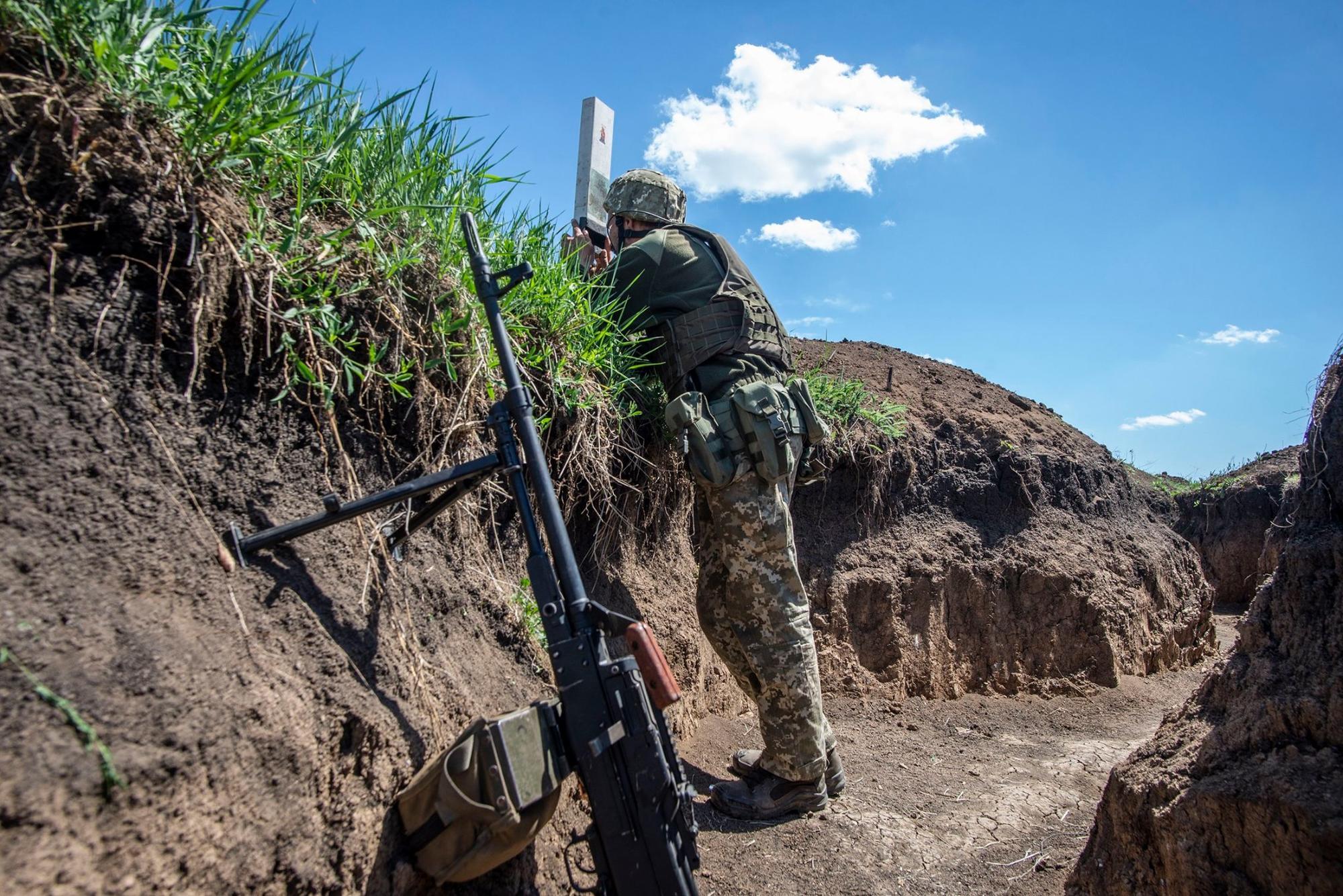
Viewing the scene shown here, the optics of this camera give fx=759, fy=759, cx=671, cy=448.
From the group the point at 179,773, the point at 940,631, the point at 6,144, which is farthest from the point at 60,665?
the point at 940,631

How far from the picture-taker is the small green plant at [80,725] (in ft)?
4.06

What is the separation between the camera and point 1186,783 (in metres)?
2.03

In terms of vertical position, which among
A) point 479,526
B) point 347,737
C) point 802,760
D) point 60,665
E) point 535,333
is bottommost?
point 802,760

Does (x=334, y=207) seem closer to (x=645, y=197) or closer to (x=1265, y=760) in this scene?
(x=645, y=197)

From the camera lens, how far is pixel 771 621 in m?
3.13

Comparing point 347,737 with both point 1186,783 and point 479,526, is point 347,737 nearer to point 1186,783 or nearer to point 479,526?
point 479,526

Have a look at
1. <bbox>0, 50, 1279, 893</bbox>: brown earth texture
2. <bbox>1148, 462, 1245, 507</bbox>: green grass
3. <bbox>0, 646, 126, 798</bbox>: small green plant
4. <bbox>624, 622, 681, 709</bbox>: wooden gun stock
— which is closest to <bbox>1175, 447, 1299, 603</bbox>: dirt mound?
<bbox>1148, 462, 1245, 507</bbox>: green grass

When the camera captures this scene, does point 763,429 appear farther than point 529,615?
Yes

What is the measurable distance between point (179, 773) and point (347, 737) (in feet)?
1.16

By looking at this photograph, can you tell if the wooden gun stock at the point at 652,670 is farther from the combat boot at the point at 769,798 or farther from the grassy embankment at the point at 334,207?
the combat boot at the point at 769,798

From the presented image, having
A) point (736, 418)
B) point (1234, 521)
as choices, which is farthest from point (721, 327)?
point (1234, 521)

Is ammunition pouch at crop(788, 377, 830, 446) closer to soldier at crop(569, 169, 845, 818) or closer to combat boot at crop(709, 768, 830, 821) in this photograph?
soldier at crop(569, 169, 845, 818)

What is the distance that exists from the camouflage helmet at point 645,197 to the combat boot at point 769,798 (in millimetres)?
2529

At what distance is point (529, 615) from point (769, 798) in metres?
1.36
